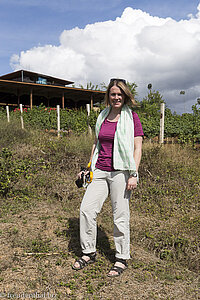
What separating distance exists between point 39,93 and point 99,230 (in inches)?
911

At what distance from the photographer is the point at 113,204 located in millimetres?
2609

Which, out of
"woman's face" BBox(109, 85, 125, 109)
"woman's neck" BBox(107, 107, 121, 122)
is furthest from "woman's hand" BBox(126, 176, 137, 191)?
"woman's face" BBox(109, 85, 125, 109)

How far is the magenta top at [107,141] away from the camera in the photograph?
2623mm

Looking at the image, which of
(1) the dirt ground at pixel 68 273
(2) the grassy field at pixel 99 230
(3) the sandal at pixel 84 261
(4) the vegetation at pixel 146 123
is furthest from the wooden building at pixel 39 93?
(3) the sandal at pixel 84 261

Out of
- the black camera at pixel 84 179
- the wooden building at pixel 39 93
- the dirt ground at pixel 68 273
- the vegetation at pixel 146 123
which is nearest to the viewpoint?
the dirt ground at pixel 68 273

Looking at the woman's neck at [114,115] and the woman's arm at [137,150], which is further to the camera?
the woman's neck at [114,115]

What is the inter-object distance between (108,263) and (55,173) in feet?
12.1

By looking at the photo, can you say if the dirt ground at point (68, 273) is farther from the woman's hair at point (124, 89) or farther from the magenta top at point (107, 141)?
the woman's hair at point (124, 89)

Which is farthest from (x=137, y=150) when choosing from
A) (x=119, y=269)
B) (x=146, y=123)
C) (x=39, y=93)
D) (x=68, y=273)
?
(x=39, y=93)

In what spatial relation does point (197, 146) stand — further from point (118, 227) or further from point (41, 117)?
point (41, 117)

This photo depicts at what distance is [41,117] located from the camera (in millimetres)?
14883

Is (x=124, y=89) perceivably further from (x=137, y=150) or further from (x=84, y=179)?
Result: (x=84, y=179)

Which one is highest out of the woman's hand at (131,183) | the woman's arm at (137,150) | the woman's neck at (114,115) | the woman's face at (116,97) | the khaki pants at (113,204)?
the woman's face at (116,97)

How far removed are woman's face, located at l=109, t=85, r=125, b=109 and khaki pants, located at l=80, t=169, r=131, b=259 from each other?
2.21 feet
